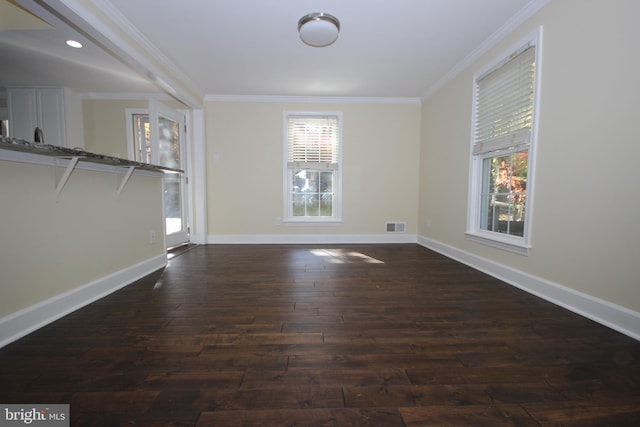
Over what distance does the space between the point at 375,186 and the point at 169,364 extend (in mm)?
3813

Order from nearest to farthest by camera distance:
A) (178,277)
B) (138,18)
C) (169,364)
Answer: (169,364) < (138,18) < (178,277)

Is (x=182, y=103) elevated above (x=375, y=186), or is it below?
above

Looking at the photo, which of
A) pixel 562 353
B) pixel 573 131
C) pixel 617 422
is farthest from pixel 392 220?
pixel 617 422

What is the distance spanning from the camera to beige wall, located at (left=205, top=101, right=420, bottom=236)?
4242 mm

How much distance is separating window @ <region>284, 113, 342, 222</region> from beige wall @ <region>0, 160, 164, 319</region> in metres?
2.25

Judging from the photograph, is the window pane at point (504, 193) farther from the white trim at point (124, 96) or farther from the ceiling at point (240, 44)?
the white trim at point (124, 96)

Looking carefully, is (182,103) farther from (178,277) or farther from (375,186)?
(375,186)

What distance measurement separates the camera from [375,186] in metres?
4.43

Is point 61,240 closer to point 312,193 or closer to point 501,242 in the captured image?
point 312,193

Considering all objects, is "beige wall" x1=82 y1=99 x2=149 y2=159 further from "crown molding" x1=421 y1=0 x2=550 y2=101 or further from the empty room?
"crown molding" x1=421 y1=0 x2=550 y2=101

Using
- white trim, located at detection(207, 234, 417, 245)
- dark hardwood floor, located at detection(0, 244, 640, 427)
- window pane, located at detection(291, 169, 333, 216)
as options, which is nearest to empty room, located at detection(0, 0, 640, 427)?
dark hardwood floor, located at detection(0, 244, 640, 427)

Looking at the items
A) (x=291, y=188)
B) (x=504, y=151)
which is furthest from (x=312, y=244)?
(x=504, y=151)

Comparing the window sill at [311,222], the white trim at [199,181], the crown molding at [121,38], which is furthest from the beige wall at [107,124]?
the window sill at [311,222]

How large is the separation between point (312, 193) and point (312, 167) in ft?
1.49
